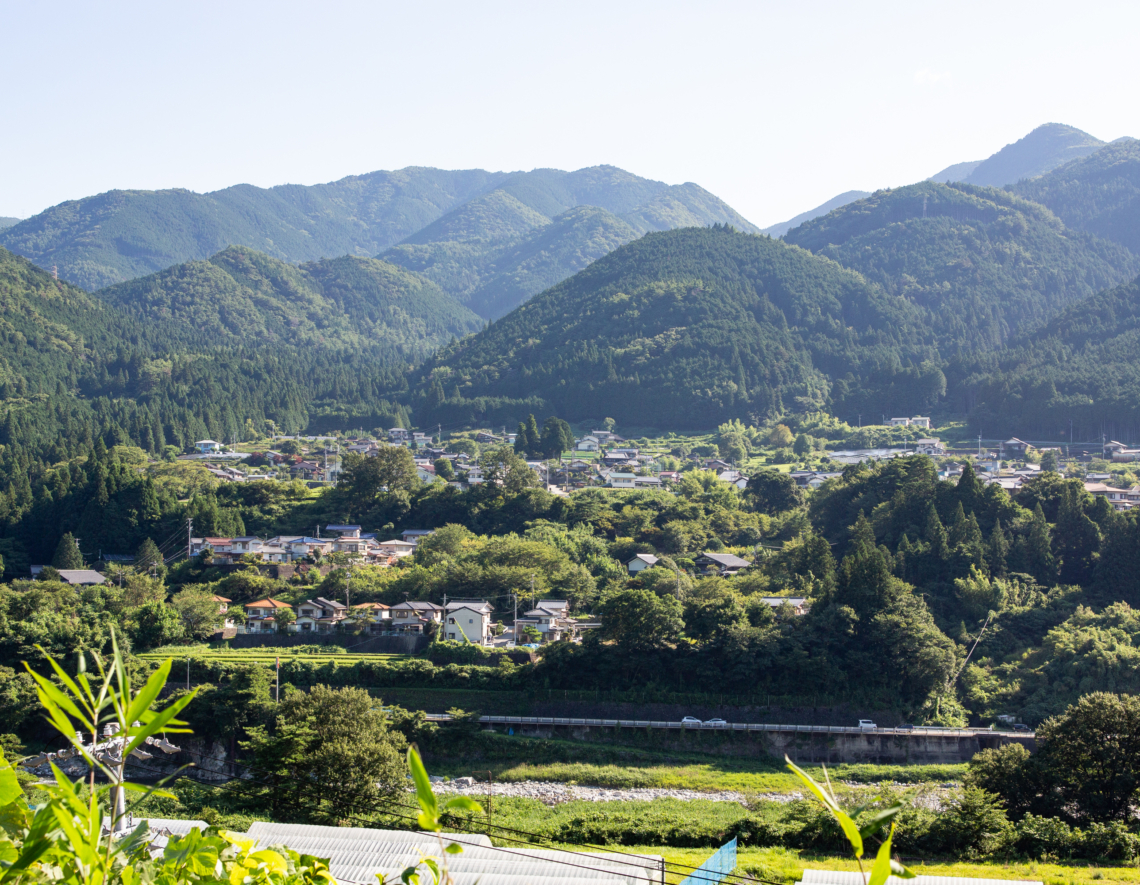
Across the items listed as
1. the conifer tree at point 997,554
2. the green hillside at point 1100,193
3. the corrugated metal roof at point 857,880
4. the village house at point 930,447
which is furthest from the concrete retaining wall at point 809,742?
the green hillside at point 1100,193

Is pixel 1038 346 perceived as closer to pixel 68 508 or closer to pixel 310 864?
pixel 68 508

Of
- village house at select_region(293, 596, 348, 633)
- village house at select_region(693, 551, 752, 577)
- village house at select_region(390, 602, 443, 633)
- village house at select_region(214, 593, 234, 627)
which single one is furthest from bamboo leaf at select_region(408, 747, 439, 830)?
village house at select_region(693, 551, 752, 577)

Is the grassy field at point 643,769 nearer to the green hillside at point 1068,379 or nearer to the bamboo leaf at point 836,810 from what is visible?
the bamboo leaf at point 836,810

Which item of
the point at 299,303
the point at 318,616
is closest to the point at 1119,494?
the point at 318,616

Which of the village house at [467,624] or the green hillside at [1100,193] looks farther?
the green hillside at [1100,193]

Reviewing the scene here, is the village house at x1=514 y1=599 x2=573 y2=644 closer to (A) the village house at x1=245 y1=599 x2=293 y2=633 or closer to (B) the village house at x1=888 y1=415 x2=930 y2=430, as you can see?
(A) the village house at x1=245 y1=599 x2=293 y2=633

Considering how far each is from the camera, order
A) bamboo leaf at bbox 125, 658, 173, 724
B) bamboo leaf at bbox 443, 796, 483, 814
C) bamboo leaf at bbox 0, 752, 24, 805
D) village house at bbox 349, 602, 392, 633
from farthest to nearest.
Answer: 1. village house at bbox 349, 602, 392, 633
2. bamboo leaf at bbox 0, 752, 24, 805
3. bamboo leaf at bbox 125, 658, 173, 724
4. bamboo leaf at bbox 443, 796, 483, 814
